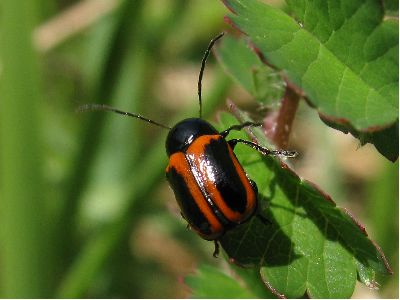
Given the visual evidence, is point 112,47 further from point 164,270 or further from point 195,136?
point 195,136

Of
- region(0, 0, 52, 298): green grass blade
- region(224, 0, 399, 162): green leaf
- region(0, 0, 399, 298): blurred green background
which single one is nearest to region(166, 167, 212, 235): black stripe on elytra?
region(224, 0, 399, 162): green leaf

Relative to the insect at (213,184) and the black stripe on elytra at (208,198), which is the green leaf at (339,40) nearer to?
the insect at (213,184)

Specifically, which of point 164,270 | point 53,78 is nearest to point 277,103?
point 164,270

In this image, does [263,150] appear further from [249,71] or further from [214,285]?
[214,285]

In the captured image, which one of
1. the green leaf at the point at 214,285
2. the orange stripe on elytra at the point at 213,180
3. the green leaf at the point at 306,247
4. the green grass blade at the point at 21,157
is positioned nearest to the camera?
the green leaf at the point at 306,247

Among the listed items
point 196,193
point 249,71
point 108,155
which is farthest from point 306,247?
point 108,155

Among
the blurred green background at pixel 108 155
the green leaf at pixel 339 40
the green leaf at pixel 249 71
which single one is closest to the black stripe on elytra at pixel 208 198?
the green leaf at pixel 249 71

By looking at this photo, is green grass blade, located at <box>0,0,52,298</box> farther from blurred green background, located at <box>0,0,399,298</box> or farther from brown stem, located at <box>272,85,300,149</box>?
brown stem, located at <box>272,85,300,149</box>
